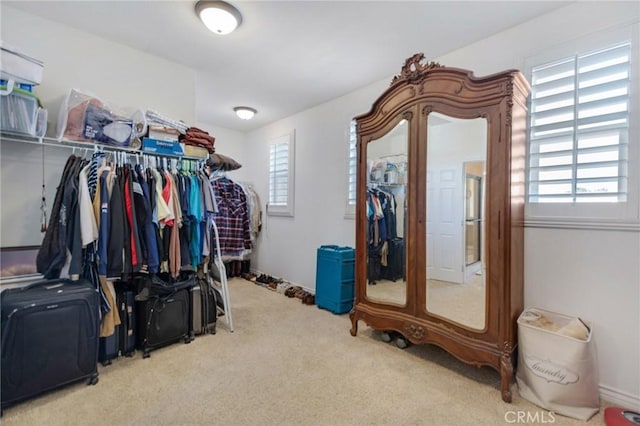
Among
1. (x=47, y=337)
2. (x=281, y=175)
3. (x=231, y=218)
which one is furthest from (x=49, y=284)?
(x=281, y=175)

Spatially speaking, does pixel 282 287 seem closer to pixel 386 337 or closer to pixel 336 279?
pixel 336 279

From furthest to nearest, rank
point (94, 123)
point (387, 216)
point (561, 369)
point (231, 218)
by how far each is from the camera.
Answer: point (231, 218) < point (387, 216) < point (94, 123) < point (561, 369)

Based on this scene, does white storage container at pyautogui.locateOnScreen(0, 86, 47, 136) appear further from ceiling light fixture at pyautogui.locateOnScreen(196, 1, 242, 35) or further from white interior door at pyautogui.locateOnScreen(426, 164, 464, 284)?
white interior door at pyautogui.locateOnScreen(426, 164, 464, 284)

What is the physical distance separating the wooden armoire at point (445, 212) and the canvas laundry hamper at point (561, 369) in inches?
5.0

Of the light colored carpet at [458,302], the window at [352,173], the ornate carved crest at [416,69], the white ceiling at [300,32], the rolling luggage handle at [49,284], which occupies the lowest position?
the light colored carpet at [458,302]

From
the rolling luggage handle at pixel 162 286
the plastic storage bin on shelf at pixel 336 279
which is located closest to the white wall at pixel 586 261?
the plastic storage bin on shelf at pixel 336 279

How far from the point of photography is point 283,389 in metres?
2.00

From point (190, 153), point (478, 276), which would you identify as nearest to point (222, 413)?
point (478, 276)

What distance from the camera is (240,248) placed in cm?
476

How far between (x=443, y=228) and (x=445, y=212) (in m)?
0.13

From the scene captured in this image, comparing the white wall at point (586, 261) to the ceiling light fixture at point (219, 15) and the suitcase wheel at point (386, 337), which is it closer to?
the suitcase wheel at point (386, 337)

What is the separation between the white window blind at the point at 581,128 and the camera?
191 centimetres

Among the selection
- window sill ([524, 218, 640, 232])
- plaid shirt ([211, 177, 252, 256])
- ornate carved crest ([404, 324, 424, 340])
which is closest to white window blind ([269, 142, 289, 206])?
plaid shirt ([211, 177, 252, 256])

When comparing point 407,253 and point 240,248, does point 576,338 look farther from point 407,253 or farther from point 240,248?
point 240,248
